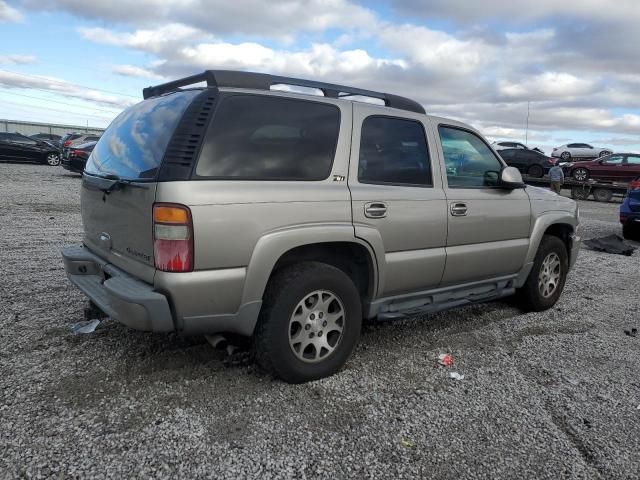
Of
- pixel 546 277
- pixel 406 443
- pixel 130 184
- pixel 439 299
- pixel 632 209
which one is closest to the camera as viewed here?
pixel 406 443

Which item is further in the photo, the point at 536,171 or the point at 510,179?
the point at 536,171

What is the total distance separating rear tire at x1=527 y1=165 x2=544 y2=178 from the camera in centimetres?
2468

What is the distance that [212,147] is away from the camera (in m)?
3.02

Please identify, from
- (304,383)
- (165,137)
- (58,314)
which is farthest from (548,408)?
(58,314)

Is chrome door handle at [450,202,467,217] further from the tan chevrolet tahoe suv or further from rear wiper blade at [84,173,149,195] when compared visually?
rear wiper blade at [84,173,149,195]

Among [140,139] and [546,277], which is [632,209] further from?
[140,139]

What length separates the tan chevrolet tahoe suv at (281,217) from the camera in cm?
294

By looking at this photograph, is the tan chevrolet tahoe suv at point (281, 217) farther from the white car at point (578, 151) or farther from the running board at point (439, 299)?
the white car at point (578, 151)

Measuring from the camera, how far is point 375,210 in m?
3.62

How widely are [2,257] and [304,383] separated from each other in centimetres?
475

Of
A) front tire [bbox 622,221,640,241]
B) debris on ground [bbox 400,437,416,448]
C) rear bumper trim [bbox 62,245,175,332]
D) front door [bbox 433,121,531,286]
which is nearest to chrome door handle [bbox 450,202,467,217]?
front door [bbox 433,121,531,286]

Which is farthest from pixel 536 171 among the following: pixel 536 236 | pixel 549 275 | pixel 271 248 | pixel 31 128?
pixel 31 128

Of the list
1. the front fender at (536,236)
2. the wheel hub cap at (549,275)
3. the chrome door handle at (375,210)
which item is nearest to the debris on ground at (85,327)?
the chrome door handle at (375,210)

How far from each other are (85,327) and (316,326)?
1892mm
